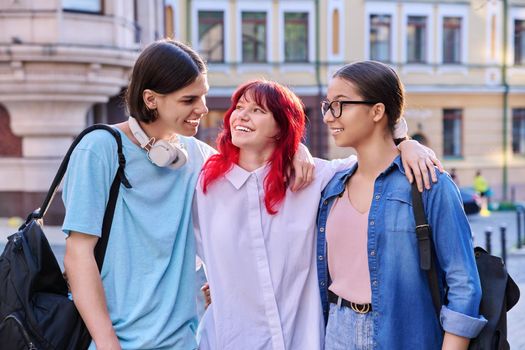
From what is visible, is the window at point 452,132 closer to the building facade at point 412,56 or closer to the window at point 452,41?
the building facade at point 412,56

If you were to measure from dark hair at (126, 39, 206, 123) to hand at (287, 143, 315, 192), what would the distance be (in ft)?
2.02

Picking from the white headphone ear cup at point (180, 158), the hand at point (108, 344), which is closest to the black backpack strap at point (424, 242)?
the white headphone ear cup at point (180, 158)

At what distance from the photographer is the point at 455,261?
2.56 m

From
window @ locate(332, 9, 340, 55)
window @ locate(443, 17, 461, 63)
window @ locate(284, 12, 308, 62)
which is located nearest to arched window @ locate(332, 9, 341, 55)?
window @ locate(332, 9, 340, 55)

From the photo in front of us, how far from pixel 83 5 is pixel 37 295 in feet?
44.8

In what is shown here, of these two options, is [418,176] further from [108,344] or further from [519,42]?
[519,42]

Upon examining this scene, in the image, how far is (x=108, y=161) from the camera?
103 inches

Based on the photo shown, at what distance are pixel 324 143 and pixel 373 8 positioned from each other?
223 inches

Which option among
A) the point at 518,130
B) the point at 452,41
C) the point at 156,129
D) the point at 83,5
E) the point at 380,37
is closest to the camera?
the point at 156,129

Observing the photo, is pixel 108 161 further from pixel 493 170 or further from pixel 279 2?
pixel 493 170

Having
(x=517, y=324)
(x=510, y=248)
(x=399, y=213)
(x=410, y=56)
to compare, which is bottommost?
(x=510, y=248)

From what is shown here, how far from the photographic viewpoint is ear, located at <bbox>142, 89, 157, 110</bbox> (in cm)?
278

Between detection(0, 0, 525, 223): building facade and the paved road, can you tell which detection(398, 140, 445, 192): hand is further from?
detection(0, 0, 525, 223): building facade

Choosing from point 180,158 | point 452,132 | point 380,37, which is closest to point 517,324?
point 180,158
